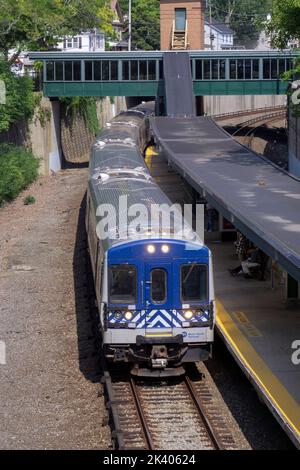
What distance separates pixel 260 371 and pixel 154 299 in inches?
87.2

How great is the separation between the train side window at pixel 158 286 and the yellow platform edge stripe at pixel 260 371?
1.86 metres

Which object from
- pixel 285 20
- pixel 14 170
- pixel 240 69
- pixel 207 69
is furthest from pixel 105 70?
pixel 285 20

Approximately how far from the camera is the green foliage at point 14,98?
36156 millimetres

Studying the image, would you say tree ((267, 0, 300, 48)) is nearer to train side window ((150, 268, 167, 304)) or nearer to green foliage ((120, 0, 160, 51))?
train side window ((150, 268, 167, 304))

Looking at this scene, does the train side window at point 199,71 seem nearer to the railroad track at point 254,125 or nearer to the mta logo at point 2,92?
the railroad track at point 254,125

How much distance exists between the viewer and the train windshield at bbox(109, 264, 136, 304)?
14.2 meters

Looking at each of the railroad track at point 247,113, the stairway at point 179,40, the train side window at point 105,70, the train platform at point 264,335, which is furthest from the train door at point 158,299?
the stairway at point 179,40

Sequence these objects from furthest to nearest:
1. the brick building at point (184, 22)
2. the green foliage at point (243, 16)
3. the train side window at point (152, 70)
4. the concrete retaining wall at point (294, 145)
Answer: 1. the green foliage at point (243, 16)
2. the brick building at point (184, 22)
3. the train side window at point (152, 70)
4. the concrete retaining wall at point (294, 145)

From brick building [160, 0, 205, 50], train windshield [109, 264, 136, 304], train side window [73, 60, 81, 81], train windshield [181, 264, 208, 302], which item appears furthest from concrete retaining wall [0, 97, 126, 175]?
train windshield [181, 264, 208, 302]

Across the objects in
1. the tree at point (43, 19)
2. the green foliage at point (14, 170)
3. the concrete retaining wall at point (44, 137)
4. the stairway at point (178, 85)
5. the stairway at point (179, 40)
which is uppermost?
the stairway at point (179, 40)

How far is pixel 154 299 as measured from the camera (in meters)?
14.3

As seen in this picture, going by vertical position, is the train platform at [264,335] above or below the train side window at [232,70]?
below

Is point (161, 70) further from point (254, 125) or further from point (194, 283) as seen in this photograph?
point (194, 283)

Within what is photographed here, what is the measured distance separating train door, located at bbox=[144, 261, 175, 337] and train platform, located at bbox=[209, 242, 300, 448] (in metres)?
1.54
